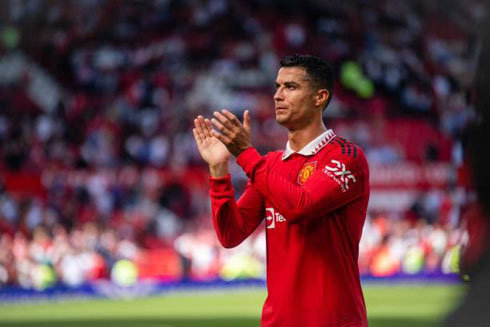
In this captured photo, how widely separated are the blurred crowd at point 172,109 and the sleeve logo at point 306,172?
14.8m

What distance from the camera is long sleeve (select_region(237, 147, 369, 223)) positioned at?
3521mm

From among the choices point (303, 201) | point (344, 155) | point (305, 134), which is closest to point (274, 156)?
point (305, 134)

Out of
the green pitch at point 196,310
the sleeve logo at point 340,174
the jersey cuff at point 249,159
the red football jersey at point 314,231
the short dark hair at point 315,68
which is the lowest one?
the green pitch at point 196,310

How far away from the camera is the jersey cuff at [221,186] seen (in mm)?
3779

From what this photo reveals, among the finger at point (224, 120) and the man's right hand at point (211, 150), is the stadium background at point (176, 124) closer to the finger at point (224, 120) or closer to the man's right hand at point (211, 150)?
the man's right hand at point (211, 150)

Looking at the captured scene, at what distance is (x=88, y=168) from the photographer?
2095 cm

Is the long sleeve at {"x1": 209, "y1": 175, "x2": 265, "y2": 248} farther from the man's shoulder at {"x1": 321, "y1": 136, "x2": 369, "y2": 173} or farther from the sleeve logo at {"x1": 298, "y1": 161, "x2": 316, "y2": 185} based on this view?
the man's shoulder at {"x1": 321, "y1": 136, "x2": 369, "y2": 173}

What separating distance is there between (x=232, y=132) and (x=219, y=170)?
0.21m

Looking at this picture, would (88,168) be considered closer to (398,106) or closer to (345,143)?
(398,106)

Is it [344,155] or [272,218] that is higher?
[344,155]

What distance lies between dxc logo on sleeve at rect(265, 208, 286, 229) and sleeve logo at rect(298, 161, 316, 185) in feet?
0.60

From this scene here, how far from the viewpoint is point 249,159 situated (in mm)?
3641

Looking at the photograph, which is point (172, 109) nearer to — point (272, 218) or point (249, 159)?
point (272, 218)

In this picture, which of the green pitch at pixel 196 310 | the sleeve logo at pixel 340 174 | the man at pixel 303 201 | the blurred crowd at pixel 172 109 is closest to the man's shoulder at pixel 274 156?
the man at pixel 303 201
